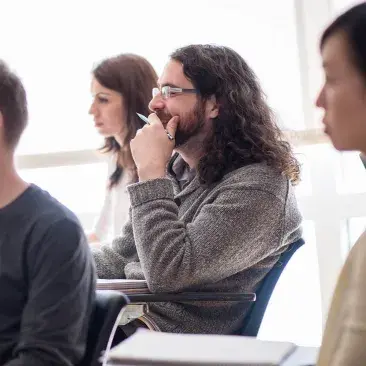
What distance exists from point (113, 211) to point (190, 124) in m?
0.95

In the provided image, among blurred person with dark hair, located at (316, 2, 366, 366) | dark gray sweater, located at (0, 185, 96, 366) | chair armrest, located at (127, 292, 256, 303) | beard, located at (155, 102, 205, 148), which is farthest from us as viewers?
beard, located at (155, 102, 205, 148)

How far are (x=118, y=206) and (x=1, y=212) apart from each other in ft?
5.82

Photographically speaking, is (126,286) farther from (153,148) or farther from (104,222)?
(104,222)

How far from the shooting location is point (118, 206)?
324 cm

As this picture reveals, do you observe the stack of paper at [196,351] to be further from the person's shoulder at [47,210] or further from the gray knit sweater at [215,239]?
the gray knit sweater at [215,239]

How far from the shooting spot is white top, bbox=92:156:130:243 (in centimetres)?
322

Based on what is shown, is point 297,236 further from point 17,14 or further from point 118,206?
point 17,14

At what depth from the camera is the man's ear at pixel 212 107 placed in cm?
248

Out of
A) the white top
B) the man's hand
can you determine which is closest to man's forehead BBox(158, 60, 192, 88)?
the man's hand

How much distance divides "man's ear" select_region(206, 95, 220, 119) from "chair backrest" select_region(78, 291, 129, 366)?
113 cm

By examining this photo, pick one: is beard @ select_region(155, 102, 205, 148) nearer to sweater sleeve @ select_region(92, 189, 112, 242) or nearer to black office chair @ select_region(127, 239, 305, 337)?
black office chair @ select_region(127, 239, 305, 337)

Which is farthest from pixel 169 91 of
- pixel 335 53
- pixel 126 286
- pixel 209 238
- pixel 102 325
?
pixel 335 53

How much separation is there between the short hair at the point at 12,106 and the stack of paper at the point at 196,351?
612 millimetres

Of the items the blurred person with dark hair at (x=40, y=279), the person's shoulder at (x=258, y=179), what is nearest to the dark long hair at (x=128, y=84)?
the person's shoulder at (x=258, y=179)
